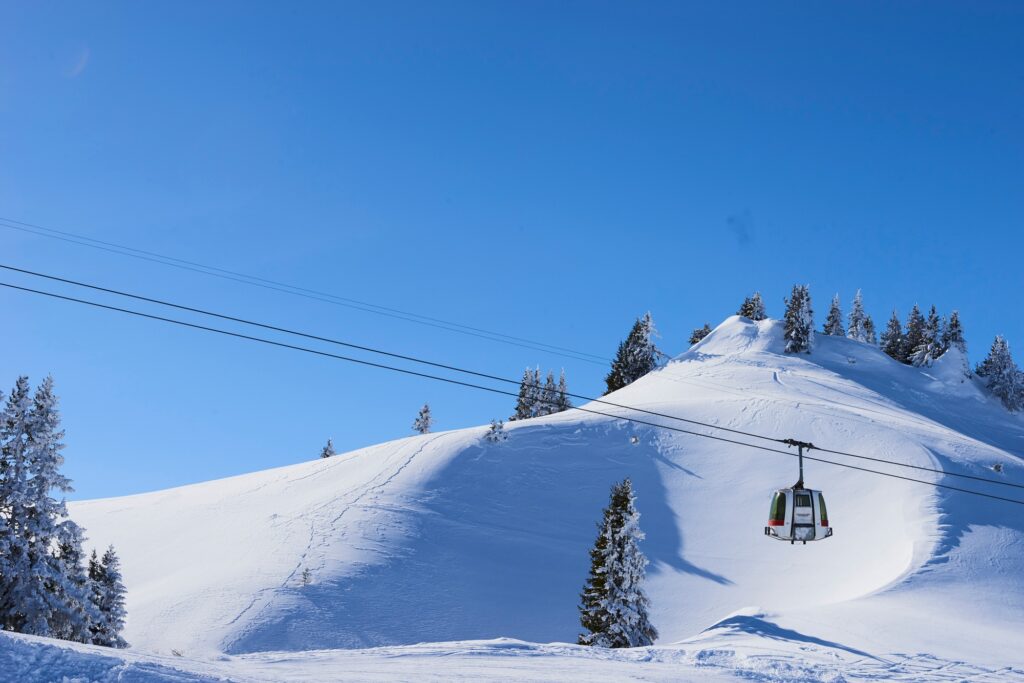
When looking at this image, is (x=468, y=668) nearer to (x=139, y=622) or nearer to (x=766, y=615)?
(x=766, y=615)

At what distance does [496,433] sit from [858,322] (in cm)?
8817

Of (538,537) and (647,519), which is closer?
(538,537)

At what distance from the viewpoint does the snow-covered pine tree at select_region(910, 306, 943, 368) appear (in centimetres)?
11181

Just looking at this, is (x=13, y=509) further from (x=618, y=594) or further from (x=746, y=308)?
(x=746, y=308)

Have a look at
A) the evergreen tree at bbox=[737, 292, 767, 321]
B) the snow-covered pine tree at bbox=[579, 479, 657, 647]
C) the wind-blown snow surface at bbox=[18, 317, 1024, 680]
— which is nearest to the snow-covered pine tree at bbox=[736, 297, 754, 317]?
the evergreen tree at bbox=[737, 292, 767, 321]

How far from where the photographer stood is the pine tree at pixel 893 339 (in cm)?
12125

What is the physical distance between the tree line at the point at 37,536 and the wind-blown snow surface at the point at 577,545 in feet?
19.9

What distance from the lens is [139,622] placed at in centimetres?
3772

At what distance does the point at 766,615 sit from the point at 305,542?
86.0 feet

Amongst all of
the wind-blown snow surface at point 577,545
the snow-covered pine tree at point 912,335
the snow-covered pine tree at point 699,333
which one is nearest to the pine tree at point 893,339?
the snow-covered pine tree at point 912,335

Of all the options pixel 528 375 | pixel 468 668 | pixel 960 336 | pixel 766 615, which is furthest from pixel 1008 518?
pixel 960 336

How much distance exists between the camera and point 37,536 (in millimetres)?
27641

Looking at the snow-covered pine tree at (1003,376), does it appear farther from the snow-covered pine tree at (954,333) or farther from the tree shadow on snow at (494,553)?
the tree shadow on snow at (494,553)

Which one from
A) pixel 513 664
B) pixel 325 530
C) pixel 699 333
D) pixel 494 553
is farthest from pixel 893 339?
pixel 513 664
